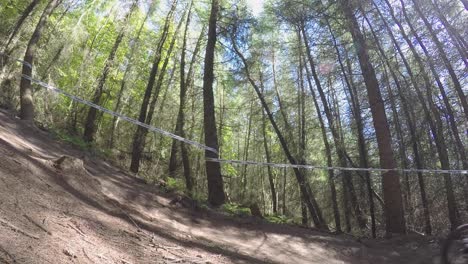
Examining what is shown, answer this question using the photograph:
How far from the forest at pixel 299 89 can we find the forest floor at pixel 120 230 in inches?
52.6

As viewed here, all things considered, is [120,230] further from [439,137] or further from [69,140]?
[439,137]

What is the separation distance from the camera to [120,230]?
4.50 m

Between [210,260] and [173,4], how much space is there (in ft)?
41.3

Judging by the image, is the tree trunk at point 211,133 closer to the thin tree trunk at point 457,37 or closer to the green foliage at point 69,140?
the green foliage at point 69,140

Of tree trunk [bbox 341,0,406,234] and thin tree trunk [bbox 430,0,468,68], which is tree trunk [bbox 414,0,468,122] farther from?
tree trunk [bbox 341,0,406,234]

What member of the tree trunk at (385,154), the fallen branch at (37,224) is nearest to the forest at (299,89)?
the tree trunk at (385,154)

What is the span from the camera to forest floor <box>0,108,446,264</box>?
337 cm

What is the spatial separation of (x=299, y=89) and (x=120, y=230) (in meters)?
12.8

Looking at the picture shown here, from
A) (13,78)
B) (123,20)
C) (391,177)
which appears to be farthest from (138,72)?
(391,177)

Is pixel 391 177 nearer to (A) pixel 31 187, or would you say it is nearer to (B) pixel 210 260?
(B) pixel 210 260

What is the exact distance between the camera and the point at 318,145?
709 inches

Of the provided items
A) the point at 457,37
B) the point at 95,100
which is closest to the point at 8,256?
the point at 457,37

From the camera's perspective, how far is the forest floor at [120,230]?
337 cm

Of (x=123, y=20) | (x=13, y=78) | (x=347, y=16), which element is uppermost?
(x=123, y=20)
